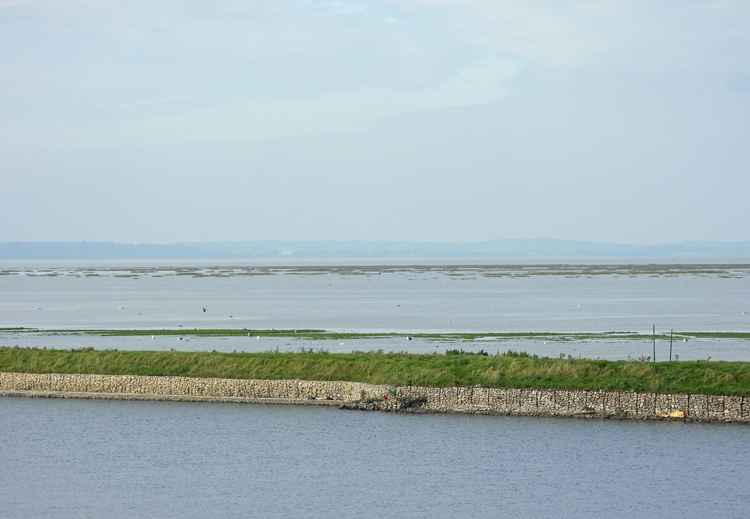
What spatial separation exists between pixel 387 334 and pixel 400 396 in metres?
30.5

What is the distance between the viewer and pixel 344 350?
204 feet

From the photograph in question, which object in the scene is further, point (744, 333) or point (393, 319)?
point (393, 319)

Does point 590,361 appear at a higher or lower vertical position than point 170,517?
higher

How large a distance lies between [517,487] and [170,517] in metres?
9.84

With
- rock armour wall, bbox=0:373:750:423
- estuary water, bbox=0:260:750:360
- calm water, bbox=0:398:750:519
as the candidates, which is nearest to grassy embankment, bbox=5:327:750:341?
estuary water, bbox=0:260:750:360

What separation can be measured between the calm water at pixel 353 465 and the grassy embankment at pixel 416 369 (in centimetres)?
195

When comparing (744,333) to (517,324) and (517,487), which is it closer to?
(517,324)

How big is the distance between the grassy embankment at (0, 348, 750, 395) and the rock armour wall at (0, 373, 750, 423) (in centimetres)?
56

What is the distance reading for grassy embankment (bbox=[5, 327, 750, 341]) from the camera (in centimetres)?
7069

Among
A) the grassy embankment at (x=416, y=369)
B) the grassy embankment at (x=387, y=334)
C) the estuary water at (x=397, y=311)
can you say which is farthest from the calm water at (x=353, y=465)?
the grassy embankment at (x=387, y=334)

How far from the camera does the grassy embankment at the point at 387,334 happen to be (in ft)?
232

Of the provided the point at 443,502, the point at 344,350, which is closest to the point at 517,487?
the point at 443,502

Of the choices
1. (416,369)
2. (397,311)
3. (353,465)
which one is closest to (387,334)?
(397,311)

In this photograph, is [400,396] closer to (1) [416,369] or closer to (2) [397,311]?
(1) [416,369]
